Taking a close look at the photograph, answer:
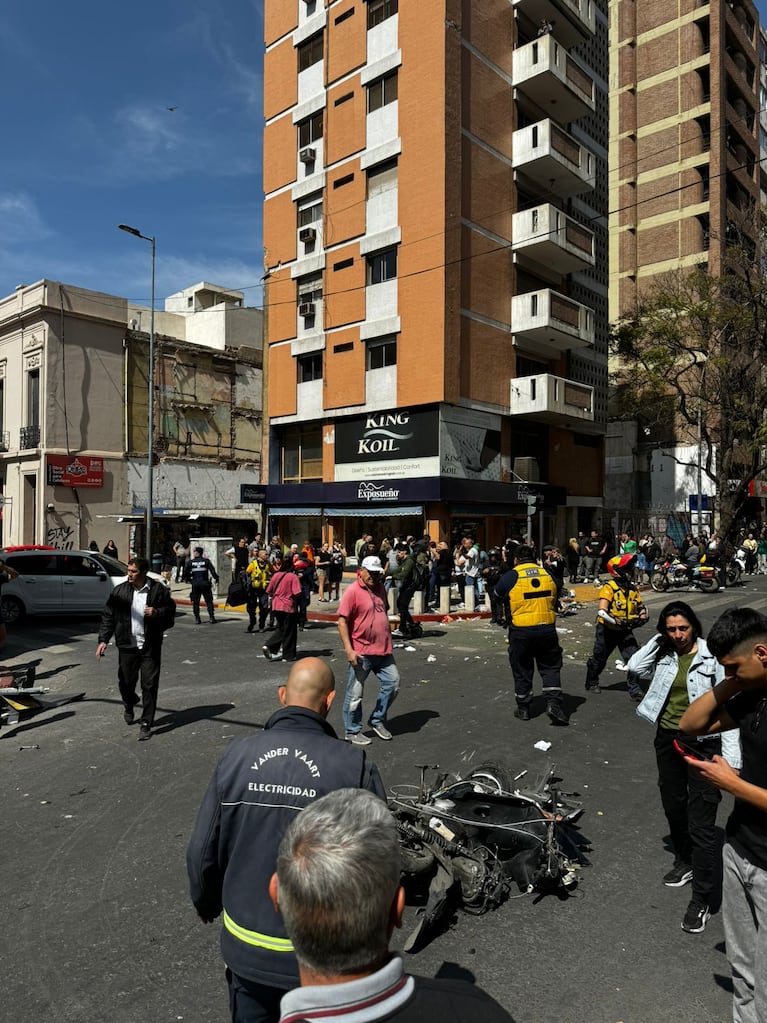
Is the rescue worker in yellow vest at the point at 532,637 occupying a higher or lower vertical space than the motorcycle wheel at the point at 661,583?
higher

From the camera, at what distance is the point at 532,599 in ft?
26.0

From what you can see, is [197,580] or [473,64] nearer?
[197,580]

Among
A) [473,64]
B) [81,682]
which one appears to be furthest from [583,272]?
[81,682]

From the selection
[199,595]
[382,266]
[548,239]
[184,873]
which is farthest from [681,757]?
[548,239]

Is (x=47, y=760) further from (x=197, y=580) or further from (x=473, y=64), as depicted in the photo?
(x=473, y=64)

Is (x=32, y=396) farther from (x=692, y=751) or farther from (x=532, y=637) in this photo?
(x=692, y=751)

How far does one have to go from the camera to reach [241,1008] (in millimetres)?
2225

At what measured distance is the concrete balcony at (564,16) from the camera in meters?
27.3

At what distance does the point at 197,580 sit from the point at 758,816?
14151 millimetres

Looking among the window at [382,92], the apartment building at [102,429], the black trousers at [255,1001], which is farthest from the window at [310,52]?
the black trousers at [255,1001]

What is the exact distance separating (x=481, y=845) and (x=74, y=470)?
2876 centimetres

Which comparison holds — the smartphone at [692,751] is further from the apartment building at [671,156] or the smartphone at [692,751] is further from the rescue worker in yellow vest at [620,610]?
the apartment building at [671,156]

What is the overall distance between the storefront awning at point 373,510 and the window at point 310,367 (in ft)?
17.8

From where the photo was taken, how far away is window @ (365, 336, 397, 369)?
83.3ft
